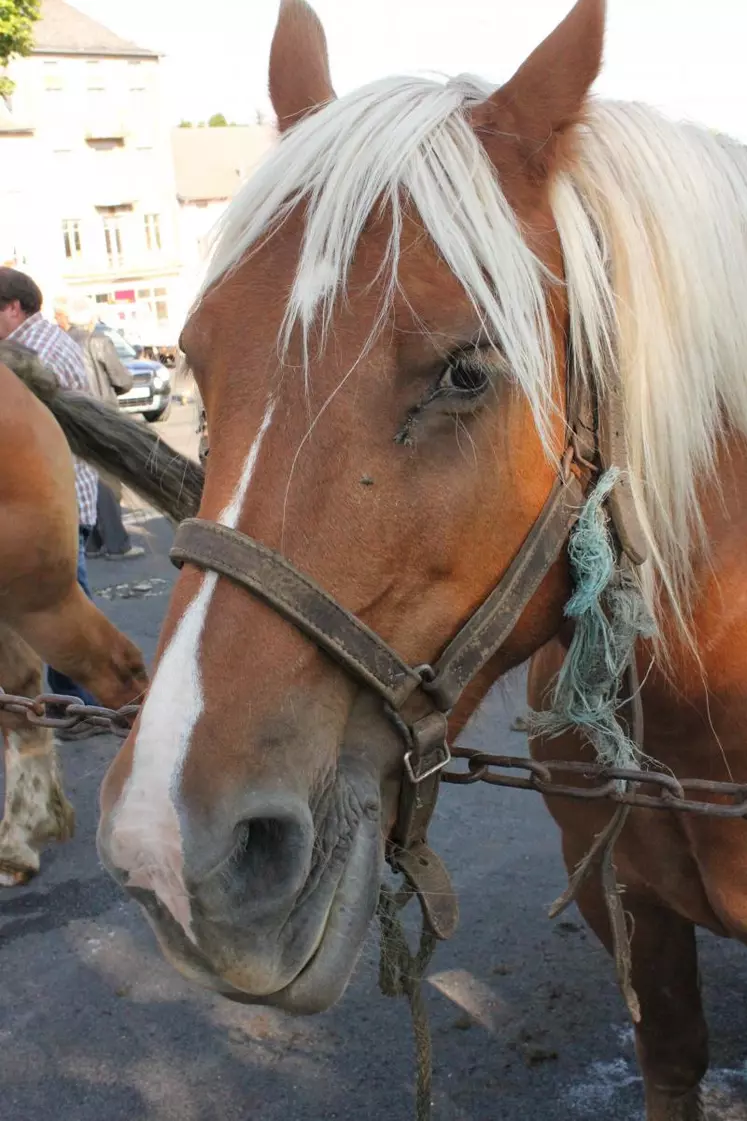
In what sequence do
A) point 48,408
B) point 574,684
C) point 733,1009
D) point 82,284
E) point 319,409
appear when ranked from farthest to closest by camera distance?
point 82,284
point 48,408
point 733,1009
point 574,684
point 319,409

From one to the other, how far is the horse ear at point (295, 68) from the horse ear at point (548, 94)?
1.28ft

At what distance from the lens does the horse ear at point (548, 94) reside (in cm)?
134

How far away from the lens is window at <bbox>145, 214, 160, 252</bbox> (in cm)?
3997

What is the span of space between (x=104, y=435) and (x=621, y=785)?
306 cm

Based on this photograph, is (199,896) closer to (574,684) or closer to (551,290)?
(574,684)

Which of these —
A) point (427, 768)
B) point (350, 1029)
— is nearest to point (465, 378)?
point (427, 768)

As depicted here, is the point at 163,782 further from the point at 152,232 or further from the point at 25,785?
the point at 152,232

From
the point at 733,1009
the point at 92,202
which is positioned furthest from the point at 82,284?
the point at 733,1009

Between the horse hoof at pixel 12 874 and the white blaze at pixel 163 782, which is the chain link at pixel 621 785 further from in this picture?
the horse hoof at pixel 12 874

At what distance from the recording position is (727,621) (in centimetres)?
162

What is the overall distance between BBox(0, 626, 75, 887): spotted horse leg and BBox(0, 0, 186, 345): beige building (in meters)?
33.4

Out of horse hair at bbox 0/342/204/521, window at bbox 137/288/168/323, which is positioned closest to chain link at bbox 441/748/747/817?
horse hair at bbox 0/342/204/521

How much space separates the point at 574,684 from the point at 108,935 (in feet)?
8.33

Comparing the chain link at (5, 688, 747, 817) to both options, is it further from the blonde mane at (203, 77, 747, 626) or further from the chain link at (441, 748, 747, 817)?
the blonde mane at (203, 77, 747, 626)
